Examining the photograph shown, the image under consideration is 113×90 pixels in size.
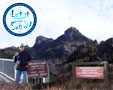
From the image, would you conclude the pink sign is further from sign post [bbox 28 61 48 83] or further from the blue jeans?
the blue jeans

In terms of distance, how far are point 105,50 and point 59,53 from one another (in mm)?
4062

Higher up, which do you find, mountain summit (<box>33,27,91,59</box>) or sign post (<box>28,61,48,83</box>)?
mountain summit (<box>33,27,91,59</box>)

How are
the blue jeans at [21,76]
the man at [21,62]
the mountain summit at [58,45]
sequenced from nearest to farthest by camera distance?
the man at [21,62], the blue jeans at [21,76], the mountain summit at [58,45]

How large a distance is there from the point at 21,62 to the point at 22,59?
0.43 feet

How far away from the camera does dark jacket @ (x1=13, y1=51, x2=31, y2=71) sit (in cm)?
1167

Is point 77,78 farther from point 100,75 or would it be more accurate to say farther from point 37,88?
point 37,88

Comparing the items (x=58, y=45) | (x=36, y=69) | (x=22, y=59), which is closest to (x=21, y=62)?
(x=22, y=59)

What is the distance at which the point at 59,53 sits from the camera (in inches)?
862

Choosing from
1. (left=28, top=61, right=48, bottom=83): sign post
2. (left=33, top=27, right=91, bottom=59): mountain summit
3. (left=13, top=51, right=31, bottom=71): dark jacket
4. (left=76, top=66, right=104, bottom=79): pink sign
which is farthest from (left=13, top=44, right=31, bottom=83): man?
(left=33, top=27, right=91, bottom=59): mountain summit

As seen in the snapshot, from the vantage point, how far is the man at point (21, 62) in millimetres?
11664

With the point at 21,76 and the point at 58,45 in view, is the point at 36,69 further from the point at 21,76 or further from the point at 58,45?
the point at 58,45

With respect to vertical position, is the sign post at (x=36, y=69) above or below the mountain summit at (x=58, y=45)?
below

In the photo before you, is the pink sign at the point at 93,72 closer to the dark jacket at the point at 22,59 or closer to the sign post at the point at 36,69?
the sign post at the point at 36,69

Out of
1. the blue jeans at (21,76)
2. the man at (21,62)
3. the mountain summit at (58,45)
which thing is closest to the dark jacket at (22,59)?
the man at (21,62)
